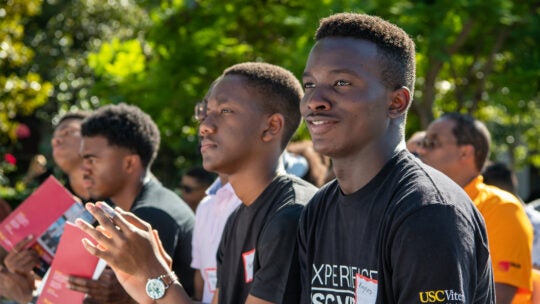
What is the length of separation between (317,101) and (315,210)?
1.27 feet

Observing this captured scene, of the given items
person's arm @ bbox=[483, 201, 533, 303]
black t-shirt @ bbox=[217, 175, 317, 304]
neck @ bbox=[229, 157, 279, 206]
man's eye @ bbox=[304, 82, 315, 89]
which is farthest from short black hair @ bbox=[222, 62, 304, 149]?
person's arm @ bbox=[483, 201, 533, 303]

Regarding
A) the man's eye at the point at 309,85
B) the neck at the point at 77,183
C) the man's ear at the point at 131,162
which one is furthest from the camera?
the neck at the point at 77,183

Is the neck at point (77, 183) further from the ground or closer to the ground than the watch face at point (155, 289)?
further from the ground

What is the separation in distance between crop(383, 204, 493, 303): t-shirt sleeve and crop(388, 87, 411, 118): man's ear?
47 cm

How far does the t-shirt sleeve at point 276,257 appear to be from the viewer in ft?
9.97

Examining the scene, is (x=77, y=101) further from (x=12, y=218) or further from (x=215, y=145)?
(x=215, y=145)

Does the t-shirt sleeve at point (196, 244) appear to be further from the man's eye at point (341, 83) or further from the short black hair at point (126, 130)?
the man's eye at point (341, 83)

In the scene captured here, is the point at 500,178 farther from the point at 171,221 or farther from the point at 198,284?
the point at 171,221

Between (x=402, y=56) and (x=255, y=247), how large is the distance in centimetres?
108

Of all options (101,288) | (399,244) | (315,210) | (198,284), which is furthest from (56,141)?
(399,244)

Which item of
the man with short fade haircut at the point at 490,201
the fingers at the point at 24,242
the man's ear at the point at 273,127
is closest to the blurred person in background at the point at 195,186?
the man with short fade haircut at the point at 490,201

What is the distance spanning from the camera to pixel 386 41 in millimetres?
2693

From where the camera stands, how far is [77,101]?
624 inches

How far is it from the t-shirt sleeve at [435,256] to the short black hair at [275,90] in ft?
5.00
